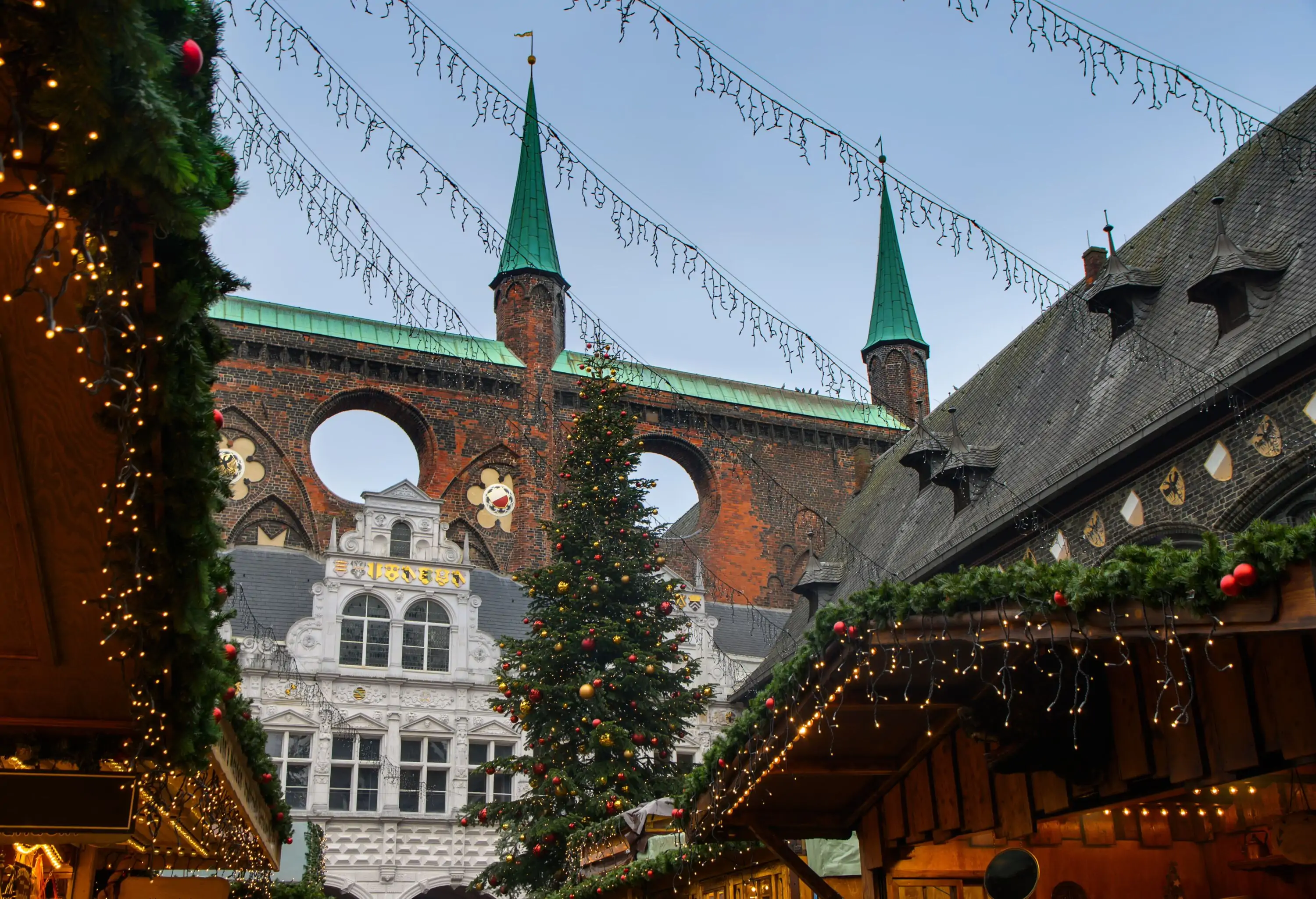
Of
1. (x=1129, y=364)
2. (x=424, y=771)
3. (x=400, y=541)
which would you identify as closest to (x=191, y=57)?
(x=1129, y=364)

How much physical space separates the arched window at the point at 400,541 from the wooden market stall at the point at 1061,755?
1861 centimetres

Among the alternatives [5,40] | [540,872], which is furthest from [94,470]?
[540,872]

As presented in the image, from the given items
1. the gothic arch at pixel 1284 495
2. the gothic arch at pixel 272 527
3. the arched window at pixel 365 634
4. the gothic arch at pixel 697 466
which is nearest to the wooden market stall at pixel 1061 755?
the gothic arch at pixel 1284 495

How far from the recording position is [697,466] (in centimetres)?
3781

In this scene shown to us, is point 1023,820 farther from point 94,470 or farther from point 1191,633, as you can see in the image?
point 94,470

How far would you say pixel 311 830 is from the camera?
2230cm

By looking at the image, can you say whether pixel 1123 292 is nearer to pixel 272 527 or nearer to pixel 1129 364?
pixel 1129 364

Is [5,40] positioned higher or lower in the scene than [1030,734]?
higher

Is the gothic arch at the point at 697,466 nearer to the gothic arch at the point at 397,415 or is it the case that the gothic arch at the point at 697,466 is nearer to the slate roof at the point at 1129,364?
the gothic arch at the point at 397,415

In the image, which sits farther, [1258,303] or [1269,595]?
[1258,303]

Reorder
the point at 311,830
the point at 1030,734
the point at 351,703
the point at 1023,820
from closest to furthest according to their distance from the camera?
1. the point at 1030,734
2. the point at 1023,820
3. the point at 311,830
4. the point at 351,703

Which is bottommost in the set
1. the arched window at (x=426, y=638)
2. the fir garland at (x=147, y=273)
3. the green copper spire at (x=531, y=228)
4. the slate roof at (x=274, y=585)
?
the fir garland at (x=147, y=273)

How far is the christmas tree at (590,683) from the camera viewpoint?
17.6m

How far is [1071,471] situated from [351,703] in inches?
585
